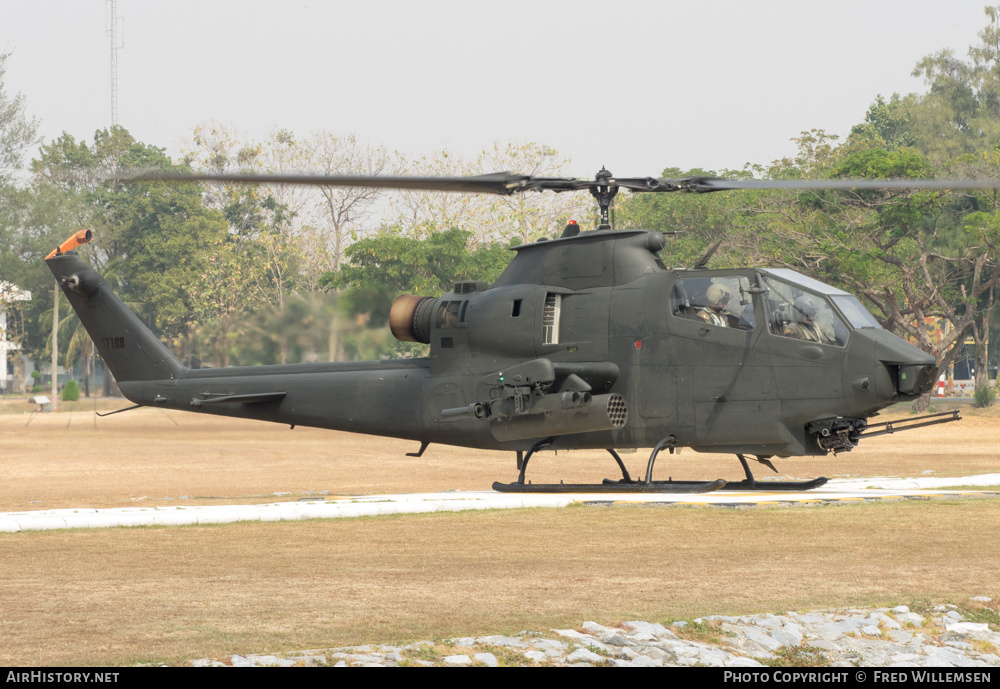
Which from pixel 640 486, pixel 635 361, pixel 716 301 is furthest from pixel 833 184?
pixel 640 486

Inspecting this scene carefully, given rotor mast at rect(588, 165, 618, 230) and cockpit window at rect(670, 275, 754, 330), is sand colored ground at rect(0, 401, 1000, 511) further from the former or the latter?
cockpit window at rect(670, 275, 754, 330)

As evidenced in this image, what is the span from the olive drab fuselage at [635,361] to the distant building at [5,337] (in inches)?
3149

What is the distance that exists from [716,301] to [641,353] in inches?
47.1

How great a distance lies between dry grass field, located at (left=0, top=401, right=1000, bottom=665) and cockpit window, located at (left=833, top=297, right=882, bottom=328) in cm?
340

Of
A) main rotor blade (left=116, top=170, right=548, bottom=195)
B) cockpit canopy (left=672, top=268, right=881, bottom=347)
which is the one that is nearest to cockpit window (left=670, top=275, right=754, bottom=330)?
cockpit canopy (left=672, top=268, right=881, bottom=347)

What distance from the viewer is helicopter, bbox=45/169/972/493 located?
14617 millimetres

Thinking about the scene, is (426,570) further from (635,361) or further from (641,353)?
(641,353)

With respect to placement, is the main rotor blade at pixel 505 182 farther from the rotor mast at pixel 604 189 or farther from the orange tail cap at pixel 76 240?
the orange tail cap at pixel 76 240

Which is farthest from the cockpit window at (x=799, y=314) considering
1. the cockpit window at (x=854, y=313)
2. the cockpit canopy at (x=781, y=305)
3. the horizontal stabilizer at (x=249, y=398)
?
the horizontal stabilizer at (x=249, y=398)

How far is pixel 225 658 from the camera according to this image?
10.4 m

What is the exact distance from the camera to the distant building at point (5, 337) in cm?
9038
